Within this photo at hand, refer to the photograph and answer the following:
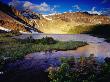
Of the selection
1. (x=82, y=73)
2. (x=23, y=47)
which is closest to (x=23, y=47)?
(x=23, y=47)

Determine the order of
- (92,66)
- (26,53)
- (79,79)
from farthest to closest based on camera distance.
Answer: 1. (26,53)
2. (92,66)
3. (79,79)

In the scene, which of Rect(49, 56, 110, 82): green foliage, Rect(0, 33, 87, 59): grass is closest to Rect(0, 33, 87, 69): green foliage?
Rect(0, 33, 87, 59): grass

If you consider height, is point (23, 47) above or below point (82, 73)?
above

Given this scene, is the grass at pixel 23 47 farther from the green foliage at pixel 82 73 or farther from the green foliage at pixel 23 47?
the green foliage at pixel 82 73

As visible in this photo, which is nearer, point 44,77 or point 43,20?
point 44,77

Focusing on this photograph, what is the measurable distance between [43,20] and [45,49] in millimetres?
147238

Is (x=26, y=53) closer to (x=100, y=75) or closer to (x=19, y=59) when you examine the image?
(x=19, y=59)

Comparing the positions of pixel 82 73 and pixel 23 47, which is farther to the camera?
pixel 23 47

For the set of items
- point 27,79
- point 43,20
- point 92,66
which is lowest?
point 27,79

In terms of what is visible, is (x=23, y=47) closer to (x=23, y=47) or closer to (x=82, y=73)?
(x=23, y=47)

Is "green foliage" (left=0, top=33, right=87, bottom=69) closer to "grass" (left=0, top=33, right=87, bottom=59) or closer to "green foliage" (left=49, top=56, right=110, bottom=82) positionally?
"grass" (left=0, top=33, right=87, bottom=59)

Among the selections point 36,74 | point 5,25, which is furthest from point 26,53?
point 5,25

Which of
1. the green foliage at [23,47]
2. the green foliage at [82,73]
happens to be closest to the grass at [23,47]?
the green foliage at [23,47]

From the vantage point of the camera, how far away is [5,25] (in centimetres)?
10494
